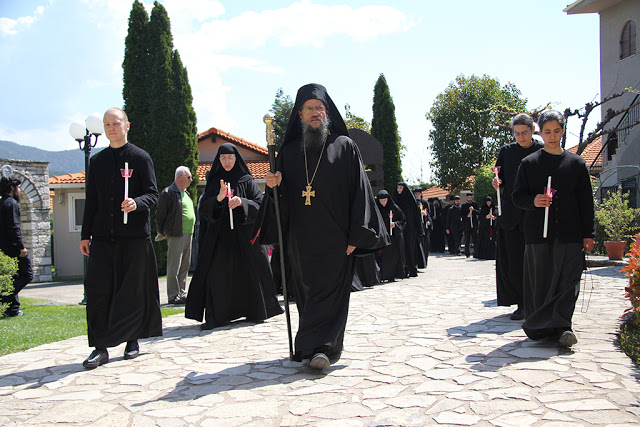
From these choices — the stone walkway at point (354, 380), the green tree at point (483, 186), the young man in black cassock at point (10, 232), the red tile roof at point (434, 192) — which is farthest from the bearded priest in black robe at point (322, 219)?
the red tile roof at point (434, 192)

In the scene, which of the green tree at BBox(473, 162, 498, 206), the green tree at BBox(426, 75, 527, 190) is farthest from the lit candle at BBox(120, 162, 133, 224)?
the green tree at BBox(426, 75, 527, 190)

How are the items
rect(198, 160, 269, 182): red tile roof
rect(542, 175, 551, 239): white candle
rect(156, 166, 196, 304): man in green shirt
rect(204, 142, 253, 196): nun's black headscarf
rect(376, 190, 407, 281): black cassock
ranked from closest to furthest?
1. rect(542, 175, 551, 239): white candle
2. rect(204, 142, 253, 196): nun's black headscarf
3. rect(156, 166, 196, 304): man in green shirt
4. rect(376, 190, 407, 281): black cassock
5. rect(198, 160, 269, 182): red tile roof

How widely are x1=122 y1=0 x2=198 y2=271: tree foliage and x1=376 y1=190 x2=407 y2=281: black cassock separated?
31.1 ft

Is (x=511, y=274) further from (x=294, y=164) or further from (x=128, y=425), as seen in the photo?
(x=128, y=425)

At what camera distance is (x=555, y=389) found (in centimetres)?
398

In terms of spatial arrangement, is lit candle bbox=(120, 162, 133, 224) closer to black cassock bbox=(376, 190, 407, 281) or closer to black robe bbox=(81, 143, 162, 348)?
black robe bbox=(81, 143, 162, 348)

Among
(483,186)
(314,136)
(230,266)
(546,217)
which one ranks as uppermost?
(483,186)

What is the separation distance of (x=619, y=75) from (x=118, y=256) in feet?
68.6

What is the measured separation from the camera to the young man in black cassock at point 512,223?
22.1 ft

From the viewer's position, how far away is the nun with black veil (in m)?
7.02

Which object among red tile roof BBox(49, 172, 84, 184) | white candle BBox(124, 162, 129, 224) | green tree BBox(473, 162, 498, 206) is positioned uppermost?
red tile roof BBox(49, 172, 84, 184)

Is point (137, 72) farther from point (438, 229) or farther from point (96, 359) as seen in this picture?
point (96, 359)

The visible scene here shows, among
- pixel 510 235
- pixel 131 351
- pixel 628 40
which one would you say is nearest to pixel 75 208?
pixel 131 351

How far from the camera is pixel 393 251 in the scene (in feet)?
39.3
